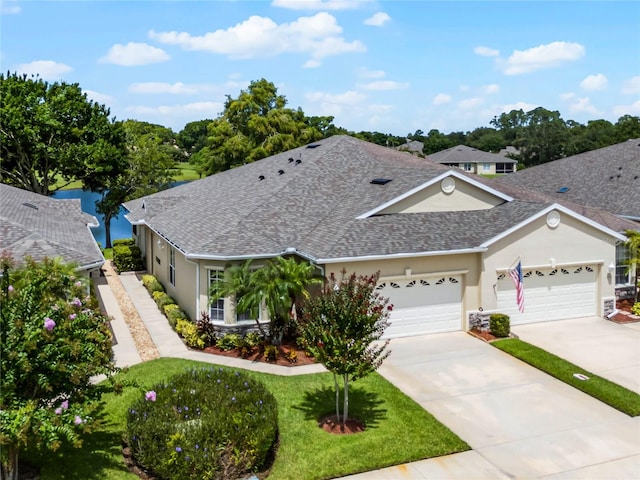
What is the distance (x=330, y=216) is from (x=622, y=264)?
11.2m

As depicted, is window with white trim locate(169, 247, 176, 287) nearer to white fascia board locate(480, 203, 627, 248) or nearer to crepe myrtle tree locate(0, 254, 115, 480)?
white fascia board locate(480, 203, 627, 248)

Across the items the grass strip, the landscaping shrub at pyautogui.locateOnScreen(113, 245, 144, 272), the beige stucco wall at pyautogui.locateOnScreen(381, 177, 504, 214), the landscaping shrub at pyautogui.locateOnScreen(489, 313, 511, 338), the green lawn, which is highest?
the beige stucco wall at pyautogui.locateOnScreen(381, 177, 504, 214)

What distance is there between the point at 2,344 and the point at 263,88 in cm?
4082

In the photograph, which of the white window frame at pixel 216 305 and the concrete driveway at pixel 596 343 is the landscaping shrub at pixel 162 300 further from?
the concrete driveway at pixel 596 343

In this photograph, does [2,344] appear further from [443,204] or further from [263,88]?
[263,88]

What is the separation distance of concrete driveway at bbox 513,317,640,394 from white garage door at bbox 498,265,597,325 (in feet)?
1.02

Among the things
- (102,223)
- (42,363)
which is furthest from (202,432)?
(102,223)

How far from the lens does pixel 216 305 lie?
17484 millimetres

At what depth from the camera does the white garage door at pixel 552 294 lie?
A: 18.6 meters

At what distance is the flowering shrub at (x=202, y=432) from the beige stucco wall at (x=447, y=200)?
33.8ft

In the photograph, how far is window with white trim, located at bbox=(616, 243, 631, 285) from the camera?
2083 cm

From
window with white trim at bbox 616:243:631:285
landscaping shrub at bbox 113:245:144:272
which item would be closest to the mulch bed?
window with white trim at bbox 616:243:631:285

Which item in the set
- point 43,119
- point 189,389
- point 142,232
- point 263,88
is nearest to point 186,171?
point 263,88

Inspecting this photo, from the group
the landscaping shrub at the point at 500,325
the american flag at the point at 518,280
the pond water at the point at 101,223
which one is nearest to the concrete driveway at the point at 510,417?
the landscaping shrub at the point at 500,325
